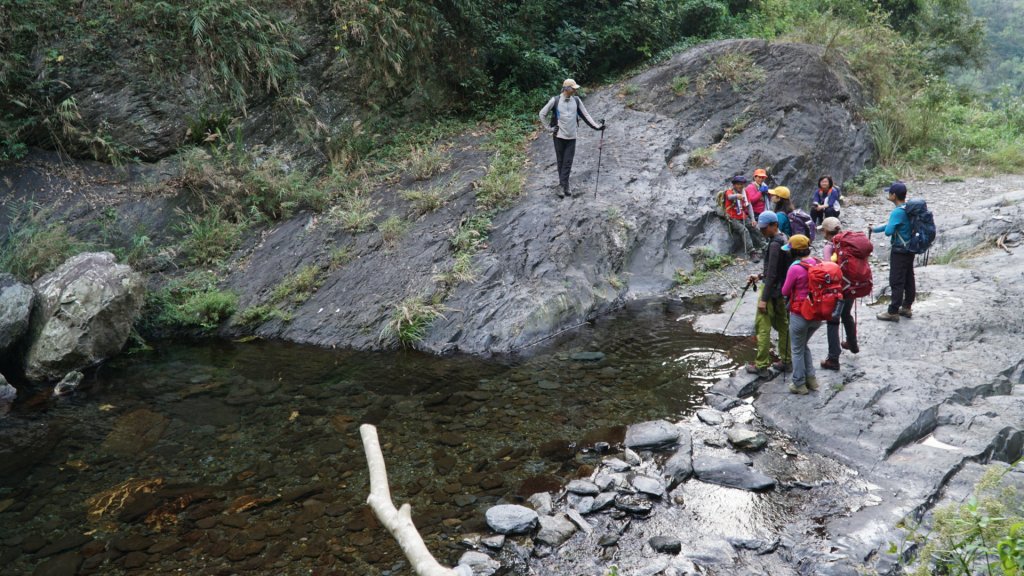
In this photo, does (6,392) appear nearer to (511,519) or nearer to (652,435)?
(511,519)

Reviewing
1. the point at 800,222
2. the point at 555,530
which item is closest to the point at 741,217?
the point at 800,222

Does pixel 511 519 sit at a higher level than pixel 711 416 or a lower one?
higher

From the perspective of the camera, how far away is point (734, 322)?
978 centimetres

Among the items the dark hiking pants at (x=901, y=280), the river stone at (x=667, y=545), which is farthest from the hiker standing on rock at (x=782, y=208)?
the river stone at (x=667, y=545)

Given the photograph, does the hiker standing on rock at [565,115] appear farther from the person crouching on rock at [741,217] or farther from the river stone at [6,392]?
the river stone at [6,392]

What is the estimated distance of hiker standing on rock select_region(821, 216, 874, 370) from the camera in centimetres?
723

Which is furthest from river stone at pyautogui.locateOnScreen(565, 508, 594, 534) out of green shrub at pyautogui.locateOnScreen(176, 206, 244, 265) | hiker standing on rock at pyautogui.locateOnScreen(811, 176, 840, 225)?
green shrub at pyautogui.locateOnScreen(176, 206, 244, 265)

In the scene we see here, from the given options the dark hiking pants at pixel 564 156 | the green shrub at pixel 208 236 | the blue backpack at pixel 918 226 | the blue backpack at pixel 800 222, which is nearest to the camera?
the blue backpack at pixel 918 226

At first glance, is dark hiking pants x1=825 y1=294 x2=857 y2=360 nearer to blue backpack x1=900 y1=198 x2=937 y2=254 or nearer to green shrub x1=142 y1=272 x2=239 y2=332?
blue backpack x1=900 y1=198 x2=937 y2=254

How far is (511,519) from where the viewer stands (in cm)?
559

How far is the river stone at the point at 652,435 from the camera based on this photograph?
6.70 metres

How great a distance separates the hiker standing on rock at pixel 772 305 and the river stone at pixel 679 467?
6.24ft

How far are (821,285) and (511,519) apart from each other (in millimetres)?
4019

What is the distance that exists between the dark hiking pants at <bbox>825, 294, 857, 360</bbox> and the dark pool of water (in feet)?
4.63
